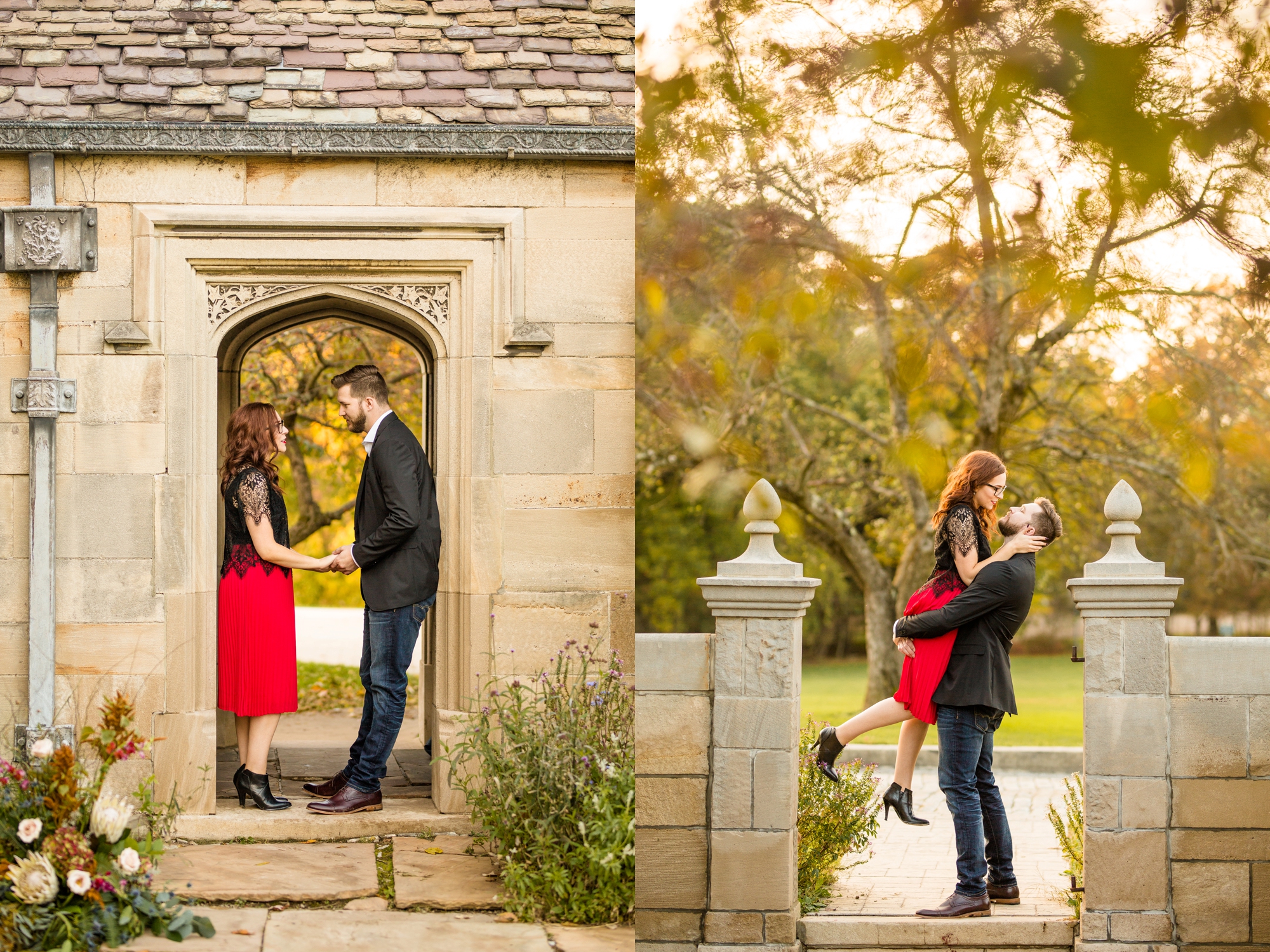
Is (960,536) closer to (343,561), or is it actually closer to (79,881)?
(343,561)

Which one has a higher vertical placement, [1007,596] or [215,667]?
[1007,596]

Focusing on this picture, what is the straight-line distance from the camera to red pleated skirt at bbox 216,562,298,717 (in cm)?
458

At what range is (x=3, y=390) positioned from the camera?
4.14m

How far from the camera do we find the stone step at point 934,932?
3.66 metres

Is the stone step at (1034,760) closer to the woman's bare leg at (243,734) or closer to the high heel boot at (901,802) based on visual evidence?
the high heel boot at (901,802)

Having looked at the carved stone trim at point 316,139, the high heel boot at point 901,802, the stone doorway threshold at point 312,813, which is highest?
the carved stone trim at point 316,139

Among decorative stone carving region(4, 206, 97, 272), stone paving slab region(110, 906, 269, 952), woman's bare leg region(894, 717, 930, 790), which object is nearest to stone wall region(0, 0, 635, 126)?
decorative stone carving region(4, 206, 97, 272)

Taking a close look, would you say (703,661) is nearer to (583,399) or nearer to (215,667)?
(583,399)

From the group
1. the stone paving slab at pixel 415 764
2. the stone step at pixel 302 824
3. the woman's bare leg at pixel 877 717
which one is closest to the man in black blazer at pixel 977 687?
the woman's bare leg at pixel 877 717

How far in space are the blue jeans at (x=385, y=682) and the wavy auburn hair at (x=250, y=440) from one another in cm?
73

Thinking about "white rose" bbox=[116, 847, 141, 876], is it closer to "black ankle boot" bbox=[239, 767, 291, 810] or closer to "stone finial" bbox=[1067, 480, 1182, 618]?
"black ankle boot" bbox=[239, 767, 291, 810]

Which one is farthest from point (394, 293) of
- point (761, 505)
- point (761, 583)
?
point (761, 583)

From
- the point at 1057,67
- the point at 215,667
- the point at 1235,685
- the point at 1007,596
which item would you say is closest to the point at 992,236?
the point at 1057,67

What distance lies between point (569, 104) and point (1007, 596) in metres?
2.43
